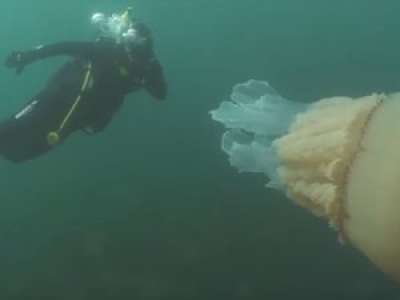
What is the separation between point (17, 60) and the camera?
5770 millimetres

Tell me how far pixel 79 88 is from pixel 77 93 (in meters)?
0.05

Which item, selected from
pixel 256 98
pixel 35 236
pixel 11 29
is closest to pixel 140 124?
pixel 35 236

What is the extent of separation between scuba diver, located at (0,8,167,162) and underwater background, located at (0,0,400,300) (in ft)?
13.6

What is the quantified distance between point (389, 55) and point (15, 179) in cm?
2556

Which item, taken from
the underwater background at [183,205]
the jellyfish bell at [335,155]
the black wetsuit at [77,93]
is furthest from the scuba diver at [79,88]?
the underwater background at [183,205]

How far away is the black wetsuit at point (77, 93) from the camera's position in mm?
5648

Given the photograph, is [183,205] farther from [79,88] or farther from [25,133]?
[79,88]

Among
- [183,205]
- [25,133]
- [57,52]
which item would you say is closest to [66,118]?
[25,133]

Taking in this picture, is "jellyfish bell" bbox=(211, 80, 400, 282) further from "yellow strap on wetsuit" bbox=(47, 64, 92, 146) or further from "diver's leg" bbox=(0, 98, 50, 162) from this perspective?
"diver's leg" bbox=(0, 98, 50, 162)

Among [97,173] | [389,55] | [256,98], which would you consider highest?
[389,55]

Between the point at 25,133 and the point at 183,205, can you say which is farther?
the point at 183,205

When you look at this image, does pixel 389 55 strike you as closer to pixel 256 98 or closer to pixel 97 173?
pixel 97 173

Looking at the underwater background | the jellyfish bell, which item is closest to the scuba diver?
the jellyfish bell

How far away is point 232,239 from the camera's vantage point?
1445cm
